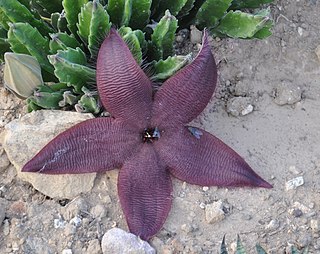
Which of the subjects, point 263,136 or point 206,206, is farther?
point 263,136

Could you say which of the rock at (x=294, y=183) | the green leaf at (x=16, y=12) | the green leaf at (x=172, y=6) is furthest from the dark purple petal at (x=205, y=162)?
the green leaf at (x=16, y=12)

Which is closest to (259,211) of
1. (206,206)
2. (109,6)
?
(206,206)

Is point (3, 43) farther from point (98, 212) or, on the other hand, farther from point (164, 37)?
point (98, 212)

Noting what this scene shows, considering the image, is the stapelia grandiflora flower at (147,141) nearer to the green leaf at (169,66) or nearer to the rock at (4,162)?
the green leaf at (169,66)

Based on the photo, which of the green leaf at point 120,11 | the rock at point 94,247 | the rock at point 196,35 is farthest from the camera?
the rock at point 196,35

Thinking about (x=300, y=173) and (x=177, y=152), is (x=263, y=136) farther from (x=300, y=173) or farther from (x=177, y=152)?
(x=177, y=152)

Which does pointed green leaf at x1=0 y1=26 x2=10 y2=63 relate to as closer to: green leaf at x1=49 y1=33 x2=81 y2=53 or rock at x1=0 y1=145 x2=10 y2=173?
green leaf at x1=49 y1=33 x2=81 y2=53

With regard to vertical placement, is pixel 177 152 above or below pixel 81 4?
below

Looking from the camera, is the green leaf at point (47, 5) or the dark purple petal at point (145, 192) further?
the green leaf at point (47, 5)

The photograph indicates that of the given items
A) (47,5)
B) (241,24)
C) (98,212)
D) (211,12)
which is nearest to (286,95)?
(241,24)
